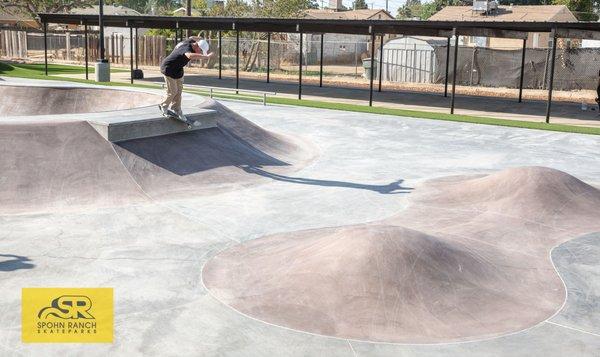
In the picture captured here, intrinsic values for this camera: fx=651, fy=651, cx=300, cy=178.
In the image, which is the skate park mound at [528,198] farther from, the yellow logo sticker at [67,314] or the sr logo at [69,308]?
the sr logo at [69,308]

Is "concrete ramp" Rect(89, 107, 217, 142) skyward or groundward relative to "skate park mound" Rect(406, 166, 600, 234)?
skyward

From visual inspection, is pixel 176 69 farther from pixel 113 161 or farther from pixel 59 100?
pixel 59 100

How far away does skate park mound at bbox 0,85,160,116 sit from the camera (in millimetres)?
18750

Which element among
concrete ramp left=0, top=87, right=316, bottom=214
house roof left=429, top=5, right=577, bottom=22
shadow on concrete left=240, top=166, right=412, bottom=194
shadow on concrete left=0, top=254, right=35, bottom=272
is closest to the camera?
shadow on concrete left=0, top=254, right=35, bottom=272

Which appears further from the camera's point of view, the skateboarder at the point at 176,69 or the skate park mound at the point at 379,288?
the skateboarder at the point at 176,69

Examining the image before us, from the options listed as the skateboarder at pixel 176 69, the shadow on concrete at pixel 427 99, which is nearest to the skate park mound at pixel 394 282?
the skateboarder at pixel 176 69

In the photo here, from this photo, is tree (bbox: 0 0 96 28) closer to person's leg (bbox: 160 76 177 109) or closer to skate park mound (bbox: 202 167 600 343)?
person's leg (bbox: 160 76 177 109)

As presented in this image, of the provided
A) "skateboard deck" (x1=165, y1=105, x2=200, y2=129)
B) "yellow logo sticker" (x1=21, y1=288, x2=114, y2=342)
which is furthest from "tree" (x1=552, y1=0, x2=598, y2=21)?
"yellow logo sticker" (x1=21, y1=288, x2=114, y2=342)

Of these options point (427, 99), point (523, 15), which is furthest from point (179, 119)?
point (523, 15)

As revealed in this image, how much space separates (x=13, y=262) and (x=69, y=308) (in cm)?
192

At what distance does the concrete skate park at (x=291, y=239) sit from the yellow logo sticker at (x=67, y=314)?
0.13 meters

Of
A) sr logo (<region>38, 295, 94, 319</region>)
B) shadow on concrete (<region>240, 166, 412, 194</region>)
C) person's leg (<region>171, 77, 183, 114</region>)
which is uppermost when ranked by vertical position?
person's leg (<region>171, 77, 183, 114</region>)

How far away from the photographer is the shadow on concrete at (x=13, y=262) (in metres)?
7.71

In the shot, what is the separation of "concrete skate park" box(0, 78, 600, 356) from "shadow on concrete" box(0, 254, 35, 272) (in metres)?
0.02
